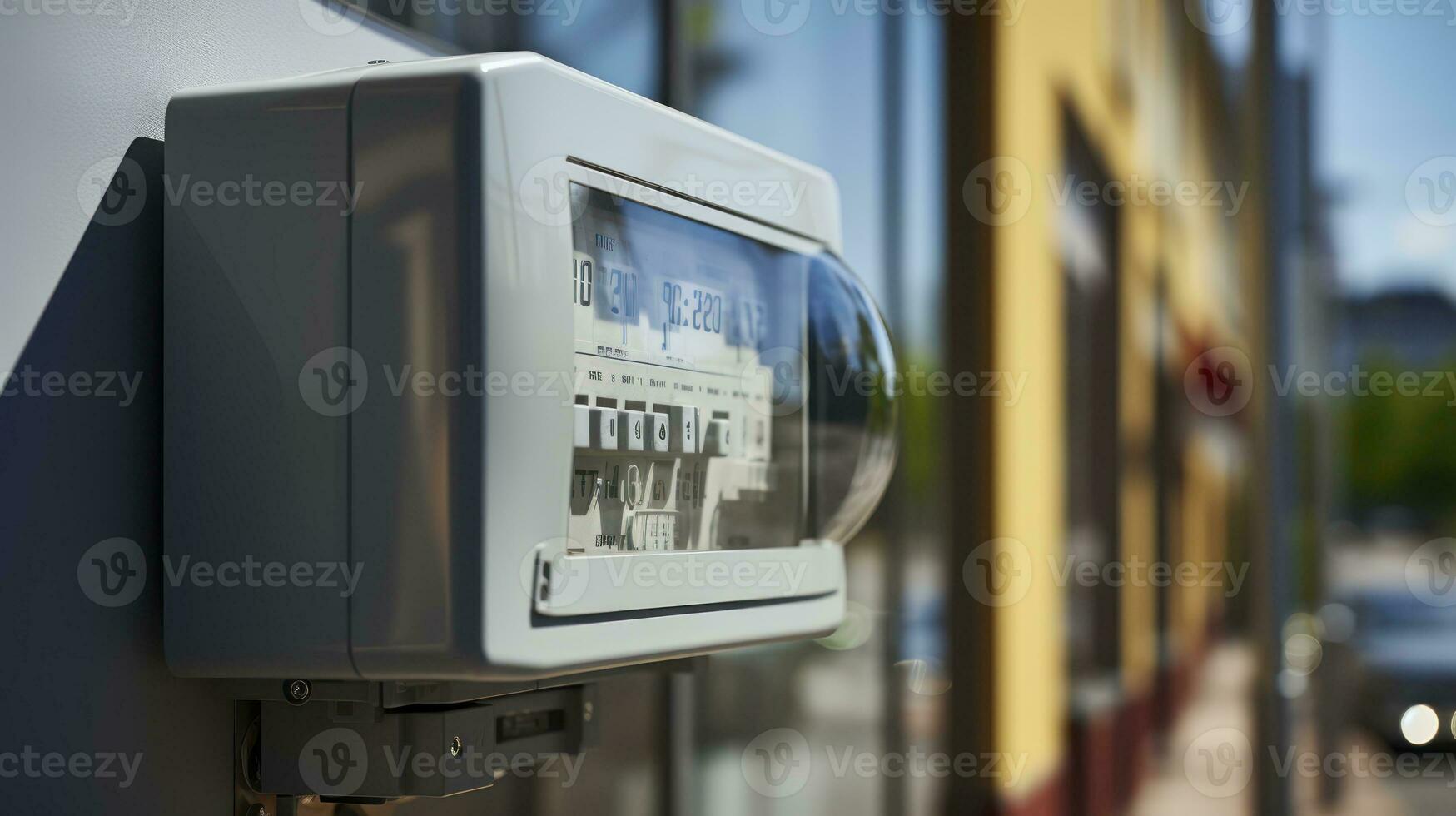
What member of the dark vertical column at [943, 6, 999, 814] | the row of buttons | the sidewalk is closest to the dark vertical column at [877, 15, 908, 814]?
the dark vertical column at [943, 6, 999, 814]

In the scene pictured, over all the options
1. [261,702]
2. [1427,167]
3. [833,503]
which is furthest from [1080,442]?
[261,702]

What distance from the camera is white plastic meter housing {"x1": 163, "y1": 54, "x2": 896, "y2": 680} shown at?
2.90 feet

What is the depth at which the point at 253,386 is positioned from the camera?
36.9 inches

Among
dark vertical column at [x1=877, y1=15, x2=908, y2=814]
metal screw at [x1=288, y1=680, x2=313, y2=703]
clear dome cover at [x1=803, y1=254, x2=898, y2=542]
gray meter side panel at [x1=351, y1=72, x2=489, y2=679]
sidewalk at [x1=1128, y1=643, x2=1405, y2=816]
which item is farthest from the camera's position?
sidewalk at [x1=1128, y1=643, x2=1405, y2=816]

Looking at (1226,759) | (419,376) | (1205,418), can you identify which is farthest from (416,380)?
(1205,418)

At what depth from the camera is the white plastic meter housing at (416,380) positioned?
88cm

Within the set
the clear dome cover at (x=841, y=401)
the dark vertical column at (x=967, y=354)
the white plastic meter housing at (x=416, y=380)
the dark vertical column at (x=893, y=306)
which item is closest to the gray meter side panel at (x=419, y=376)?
the white plastic meter housing at (x=416, y=380)

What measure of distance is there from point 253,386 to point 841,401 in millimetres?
576

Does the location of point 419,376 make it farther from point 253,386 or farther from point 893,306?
point 893,306

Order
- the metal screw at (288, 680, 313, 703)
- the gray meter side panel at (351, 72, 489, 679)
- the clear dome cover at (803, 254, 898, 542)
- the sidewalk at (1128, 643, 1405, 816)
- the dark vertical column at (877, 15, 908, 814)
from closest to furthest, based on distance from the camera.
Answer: the gray meter side panel at (351, 72, 489, 679), the metal screw at (288, 680, 313, 703), the clear dome cover at (803, 254, 898, 542), the dark vertical column at (877, 15, 908, 814), the sidewalk at (1128, 643, 1405, 816)

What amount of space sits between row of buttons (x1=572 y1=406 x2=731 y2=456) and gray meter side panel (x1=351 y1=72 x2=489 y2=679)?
118 millimetres

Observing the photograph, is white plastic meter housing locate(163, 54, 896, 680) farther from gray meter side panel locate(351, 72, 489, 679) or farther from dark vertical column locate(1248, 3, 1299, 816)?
dark vertical column locate(1248, 3, 1299, 816)

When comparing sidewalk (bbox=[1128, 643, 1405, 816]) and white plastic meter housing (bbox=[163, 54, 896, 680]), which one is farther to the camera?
sidewalk (bbox=[1128, 643, 1405, 816])

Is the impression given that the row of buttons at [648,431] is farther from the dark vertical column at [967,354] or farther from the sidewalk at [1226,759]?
the sidewalk at [1226,759]
